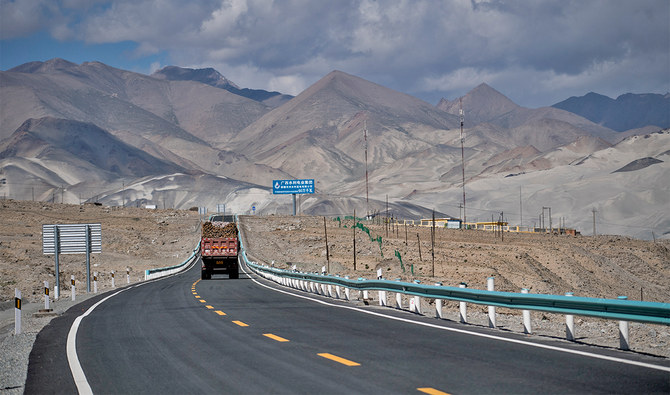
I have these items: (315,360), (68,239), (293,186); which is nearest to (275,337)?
(315,360)

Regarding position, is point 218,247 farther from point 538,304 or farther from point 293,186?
point 293,186

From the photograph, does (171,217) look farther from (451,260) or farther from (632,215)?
(632,215)

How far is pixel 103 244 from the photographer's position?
3927 inches

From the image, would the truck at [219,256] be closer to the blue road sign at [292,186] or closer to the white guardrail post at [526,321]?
the white guardrail post at [526,321]

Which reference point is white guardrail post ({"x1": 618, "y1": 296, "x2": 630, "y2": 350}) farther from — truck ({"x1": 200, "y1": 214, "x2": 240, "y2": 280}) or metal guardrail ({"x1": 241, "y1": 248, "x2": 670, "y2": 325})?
truck ({"x1": 200, "y1": 214, "x2": 240, "y2": 280})

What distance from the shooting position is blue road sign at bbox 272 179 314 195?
148 metres

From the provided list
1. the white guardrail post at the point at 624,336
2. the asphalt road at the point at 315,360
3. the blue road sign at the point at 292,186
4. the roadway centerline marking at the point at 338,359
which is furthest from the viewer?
the blue road sign at the point at 292,186

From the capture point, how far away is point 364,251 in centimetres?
8450

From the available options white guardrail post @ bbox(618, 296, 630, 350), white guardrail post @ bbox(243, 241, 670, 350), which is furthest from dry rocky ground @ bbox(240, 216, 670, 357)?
white guardrail post @ bbox(618, 296, 630, 350)

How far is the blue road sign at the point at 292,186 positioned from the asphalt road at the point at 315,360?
128742mm

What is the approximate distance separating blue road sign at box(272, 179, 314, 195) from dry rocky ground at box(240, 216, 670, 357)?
28189 mm

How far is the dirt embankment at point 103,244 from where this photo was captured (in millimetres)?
49906

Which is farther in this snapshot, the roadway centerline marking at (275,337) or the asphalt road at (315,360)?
the roadway centerline marking at (275,337)

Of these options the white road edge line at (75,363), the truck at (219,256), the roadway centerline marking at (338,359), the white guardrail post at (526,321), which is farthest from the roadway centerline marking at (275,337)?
the truck at (219,256)
